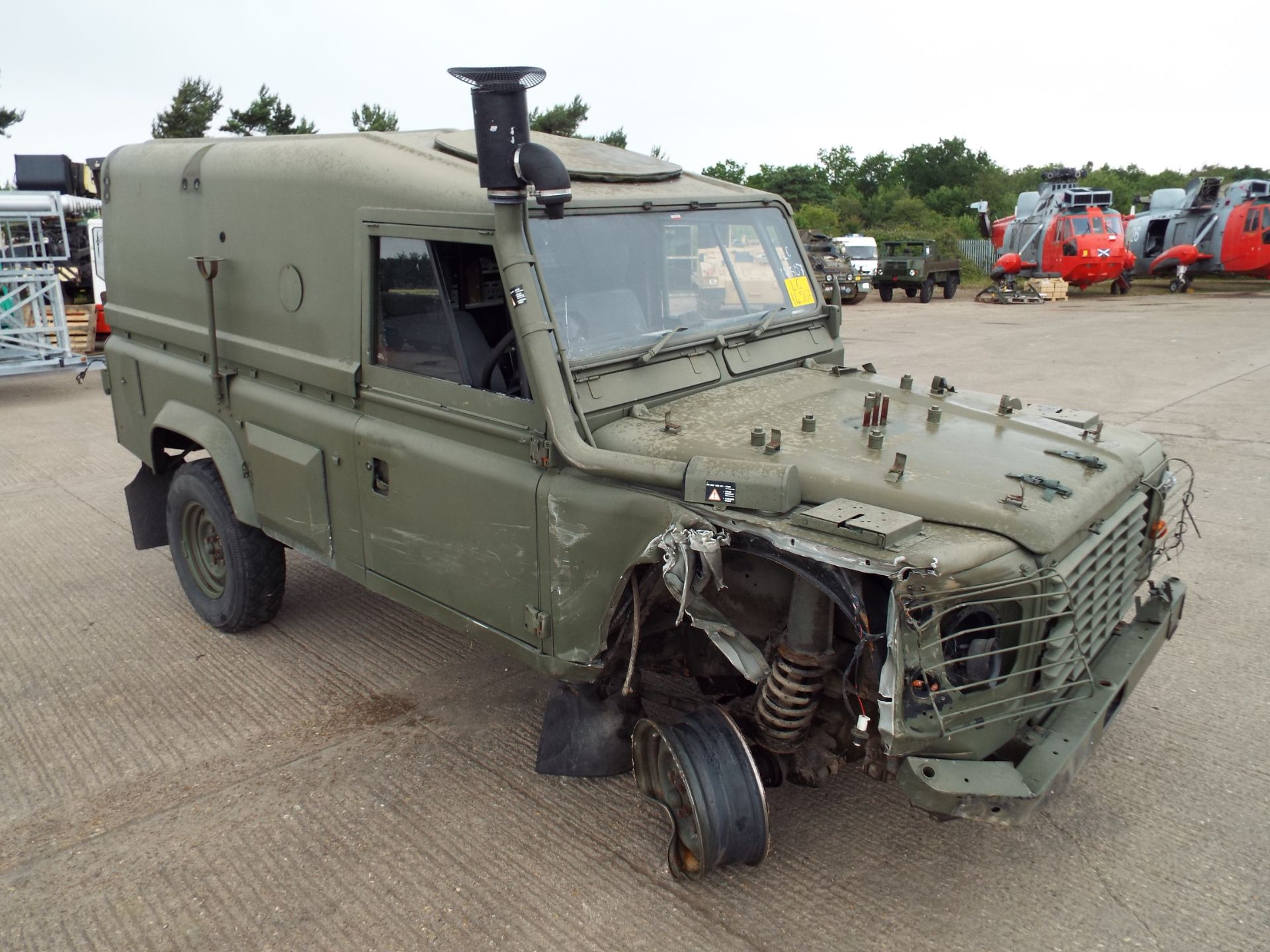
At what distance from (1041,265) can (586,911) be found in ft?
83.3

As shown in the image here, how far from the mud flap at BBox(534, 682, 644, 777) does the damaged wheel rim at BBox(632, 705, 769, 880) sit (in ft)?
1.19

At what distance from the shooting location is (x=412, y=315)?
3.80 metres

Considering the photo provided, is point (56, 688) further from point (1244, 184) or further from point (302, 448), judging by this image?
point (1244, 184)

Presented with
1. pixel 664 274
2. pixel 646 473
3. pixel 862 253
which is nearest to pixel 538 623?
pixel 646 473

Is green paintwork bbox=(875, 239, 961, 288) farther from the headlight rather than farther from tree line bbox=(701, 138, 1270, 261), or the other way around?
the headlight

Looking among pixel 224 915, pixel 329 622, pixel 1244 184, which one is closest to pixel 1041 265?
pixel 1244 184

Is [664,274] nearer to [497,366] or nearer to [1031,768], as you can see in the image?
[497,366]

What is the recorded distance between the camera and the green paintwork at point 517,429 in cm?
297

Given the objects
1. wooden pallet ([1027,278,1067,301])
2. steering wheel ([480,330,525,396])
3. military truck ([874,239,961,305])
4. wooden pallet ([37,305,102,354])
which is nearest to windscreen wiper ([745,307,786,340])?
steering wheel ([480,330,525,396])

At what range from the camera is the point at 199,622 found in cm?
532

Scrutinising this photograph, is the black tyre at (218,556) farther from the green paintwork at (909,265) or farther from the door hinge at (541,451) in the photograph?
the green paintwork at (909,265)

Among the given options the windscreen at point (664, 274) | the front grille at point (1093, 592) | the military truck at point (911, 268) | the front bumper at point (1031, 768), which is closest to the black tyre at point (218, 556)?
the windscreen at point (664, 274)

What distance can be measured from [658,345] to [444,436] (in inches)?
34.3

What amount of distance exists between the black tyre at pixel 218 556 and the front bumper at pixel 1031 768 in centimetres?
338
